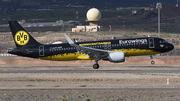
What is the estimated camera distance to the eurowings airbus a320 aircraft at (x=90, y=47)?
150 feet

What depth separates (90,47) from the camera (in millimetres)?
46062

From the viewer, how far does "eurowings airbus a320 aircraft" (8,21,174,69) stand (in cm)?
4562

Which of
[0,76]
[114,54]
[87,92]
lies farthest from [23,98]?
[114,54]

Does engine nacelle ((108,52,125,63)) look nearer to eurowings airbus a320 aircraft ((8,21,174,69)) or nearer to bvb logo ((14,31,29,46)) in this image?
eurowings airbus a320 aircraft ((8,21,174,69))

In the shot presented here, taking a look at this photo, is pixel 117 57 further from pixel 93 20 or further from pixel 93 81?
pixel 93 20

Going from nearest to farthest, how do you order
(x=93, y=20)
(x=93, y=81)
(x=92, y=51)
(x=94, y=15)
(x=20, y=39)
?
(x=93, y=81) < (x=92, y=51) < (x=20, y=39) < (x=94, y=15) < (x=93, y=20)

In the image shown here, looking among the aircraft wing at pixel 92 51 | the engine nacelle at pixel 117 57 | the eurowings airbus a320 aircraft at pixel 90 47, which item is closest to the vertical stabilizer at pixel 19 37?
the eurowings airbus a320 aircraft at pixel 90 47

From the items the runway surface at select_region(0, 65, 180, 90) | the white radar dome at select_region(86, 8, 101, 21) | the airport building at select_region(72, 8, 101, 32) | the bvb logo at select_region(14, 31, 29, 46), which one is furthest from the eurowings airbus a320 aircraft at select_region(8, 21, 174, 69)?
the white radar dome at select_region(86, 8, 101, 21)

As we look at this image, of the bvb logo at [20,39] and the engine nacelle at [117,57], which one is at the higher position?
the bvb logo at [20,39]

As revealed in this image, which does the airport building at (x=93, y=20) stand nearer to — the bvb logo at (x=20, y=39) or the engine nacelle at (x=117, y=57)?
the bvb logo at (x=20, y=39)

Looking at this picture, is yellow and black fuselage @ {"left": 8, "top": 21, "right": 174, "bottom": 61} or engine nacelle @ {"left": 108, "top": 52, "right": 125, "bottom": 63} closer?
engine nacelle @ {"left": 108, "top": 52, "right": 125, "bottom": 63}

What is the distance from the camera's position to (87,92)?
2939cm

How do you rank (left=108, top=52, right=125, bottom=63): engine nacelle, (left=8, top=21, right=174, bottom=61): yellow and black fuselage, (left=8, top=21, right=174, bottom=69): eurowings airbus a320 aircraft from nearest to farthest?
(left=108, top=52, right=125, bottom=63): engine nacelle < (left=8, top=21, right=174, bottom=69): eurowings airbus a320 aircraft < (left=8, top=21, right=174, bottom=61): yellow and black fuselage

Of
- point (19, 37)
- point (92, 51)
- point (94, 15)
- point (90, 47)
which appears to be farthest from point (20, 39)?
point (94, 15)
